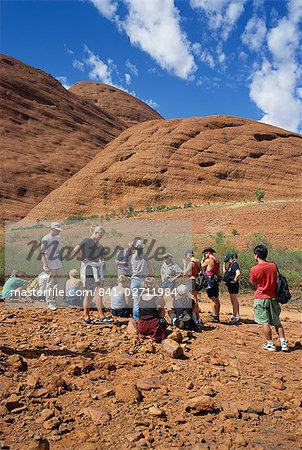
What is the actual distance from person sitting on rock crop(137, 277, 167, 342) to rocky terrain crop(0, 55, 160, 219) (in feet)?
121

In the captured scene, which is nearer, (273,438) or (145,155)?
(273,438)

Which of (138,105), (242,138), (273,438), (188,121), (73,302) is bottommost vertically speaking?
(273,438)

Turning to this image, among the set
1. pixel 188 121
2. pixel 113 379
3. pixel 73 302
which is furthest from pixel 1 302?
pixel 188 121

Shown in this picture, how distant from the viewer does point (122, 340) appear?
491 cm

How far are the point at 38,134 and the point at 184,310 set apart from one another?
49.7 m

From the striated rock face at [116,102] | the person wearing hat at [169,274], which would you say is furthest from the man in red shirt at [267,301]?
the striated rock face at [116,102]

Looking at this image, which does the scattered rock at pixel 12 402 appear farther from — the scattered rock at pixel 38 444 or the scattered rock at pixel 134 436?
the scattered rock at pixel 134 436

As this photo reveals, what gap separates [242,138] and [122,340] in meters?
43.7

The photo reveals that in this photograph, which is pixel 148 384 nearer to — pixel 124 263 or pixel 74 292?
pixel 74 292

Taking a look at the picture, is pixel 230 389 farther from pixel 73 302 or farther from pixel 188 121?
pixel 188 121

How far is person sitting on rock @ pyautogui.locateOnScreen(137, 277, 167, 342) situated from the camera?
4.99m

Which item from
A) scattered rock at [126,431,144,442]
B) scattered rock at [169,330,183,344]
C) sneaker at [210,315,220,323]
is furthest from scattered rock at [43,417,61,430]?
sneaker at [210,315,220,323]

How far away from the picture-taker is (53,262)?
6438mm

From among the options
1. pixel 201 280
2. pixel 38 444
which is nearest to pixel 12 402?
pixel 38 444
